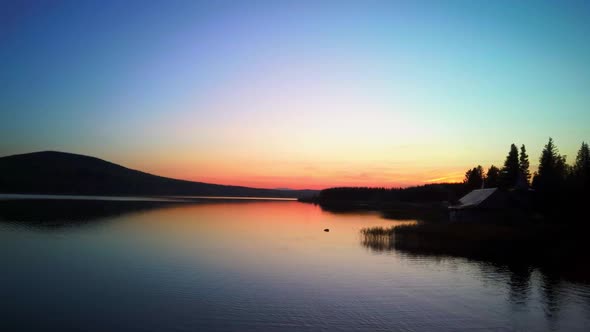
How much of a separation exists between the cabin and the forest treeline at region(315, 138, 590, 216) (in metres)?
2.06

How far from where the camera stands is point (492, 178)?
9956cm

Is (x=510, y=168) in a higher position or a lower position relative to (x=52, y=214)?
higher

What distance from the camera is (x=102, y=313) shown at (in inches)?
570

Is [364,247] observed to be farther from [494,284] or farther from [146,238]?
[146,238]

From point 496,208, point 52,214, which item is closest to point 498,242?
point 496,208

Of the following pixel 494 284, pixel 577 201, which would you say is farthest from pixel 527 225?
pixel 494 284

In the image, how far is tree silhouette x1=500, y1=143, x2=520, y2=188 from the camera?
8506cm

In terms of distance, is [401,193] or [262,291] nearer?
[262,291]

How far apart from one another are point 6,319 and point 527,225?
4295cm

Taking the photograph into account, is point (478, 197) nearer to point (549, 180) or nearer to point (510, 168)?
point (549, 180)

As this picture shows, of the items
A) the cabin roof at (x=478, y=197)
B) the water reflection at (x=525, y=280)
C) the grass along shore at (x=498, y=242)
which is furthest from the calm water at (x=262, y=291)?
the cabin roof at (x=478, y=197)

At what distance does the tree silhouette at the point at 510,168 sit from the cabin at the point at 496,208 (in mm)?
40724

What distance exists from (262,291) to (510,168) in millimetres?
83501

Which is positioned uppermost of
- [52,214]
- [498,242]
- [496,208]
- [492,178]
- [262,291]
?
[492,178]
